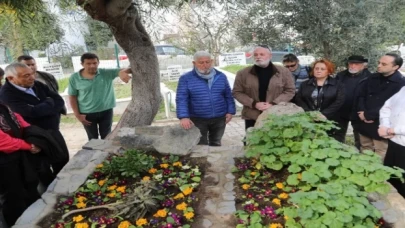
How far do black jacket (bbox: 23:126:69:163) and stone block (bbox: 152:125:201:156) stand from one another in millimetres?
960

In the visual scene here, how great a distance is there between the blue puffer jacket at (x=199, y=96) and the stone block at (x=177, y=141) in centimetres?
23

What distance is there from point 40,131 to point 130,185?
39.6 inches

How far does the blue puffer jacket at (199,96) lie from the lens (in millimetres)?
3664

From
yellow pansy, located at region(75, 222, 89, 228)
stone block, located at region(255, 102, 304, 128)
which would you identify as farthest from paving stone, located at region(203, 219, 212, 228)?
stone block, located at region(255, 102, 304, 128)

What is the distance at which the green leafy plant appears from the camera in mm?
2814

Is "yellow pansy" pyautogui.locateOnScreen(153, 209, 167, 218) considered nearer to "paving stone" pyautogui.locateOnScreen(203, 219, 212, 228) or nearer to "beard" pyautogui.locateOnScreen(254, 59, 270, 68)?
"paving stone" pyautogui.locateOnScreen(203, 219, 212, 228)

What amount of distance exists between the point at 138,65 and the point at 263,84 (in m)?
1.68

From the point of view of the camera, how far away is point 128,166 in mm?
2824

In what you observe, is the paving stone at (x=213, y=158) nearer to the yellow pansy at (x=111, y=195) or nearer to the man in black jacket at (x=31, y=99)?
the yellow pansy at (x=111, y=195)

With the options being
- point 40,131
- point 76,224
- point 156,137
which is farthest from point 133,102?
point 76,224

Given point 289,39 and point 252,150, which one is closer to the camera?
point 252,150

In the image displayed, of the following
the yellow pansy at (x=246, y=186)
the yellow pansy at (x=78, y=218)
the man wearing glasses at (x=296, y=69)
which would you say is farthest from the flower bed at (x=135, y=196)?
the man wearing glasses at (x=296, y=69)

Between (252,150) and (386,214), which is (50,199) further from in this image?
(386,214)

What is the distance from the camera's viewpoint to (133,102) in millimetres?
4367
